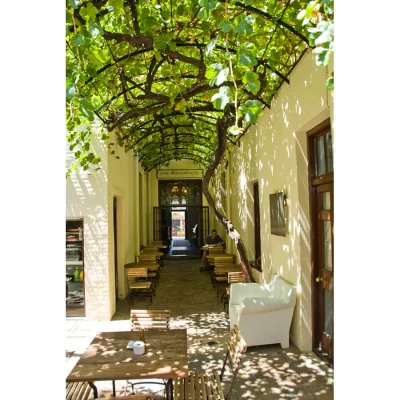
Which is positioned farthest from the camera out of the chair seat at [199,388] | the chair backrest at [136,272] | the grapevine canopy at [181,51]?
the chair backrest at [136,272]

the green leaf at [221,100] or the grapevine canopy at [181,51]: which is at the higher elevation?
the grapevine canopy at [181,51]

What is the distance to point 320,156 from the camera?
5.18 m

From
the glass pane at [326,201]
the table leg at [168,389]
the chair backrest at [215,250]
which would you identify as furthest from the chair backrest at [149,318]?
the chair backrest at [215,250]

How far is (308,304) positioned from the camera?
17.3 feet

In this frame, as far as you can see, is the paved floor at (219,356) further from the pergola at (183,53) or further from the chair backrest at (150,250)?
the chair backrest at (150,250)

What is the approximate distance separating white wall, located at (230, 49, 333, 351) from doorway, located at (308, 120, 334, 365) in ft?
0.29

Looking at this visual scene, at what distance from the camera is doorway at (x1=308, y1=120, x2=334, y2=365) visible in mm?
4820

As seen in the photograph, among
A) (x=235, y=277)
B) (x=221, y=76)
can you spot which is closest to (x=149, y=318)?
(x=235, y=277)

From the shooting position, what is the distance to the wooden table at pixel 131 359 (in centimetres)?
302

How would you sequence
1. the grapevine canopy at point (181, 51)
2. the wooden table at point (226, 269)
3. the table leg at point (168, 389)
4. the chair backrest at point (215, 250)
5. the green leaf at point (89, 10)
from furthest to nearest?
the chair backrest at point (215, 250) → the wooden table at point (226, 269) → the table leg at point (168, 389) → the green leaf at point (89, 10) → the grapevine canopy at point (181, 51)

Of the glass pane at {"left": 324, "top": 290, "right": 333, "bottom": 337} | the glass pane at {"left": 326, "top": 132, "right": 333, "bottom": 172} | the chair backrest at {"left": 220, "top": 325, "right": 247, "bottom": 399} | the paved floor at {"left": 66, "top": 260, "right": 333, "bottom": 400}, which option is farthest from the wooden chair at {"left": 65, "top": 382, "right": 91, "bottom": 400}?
the glass pane at {"left": 326, "top": 132, "right": 333, "bottom": 172}

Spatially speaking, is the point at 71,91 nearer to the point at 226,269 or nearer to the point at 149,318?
the point at 149,318

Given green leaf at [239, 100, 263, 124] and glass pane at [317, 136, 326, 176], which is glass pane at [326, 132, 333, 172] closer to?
glass pane at [317, 136, 326, 176]
